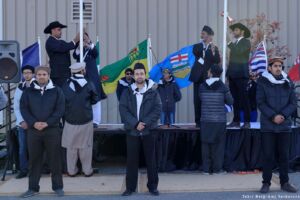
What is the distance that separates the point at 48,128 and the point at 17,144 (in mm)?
2129

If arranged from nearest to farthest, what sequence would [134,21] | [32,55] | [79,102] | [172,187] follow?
[172,187]
[79,102]
[32,55]
[134,21]

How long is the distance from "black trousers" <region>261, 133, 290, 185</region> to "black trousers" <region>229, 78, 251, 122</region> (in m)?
1.79

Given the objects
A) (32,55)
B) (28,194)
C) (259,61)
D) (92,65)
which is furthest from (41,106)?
(259,61)

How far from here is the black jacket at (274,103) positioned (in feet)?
26.7

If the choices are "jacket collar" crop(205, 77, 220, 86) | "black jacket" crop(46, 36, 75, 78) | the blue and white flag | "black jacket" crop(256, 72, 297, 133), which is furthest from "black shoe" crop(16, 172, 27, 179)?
the blue and white flag

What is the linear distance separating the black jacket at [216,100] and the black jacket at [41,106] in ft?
8.44

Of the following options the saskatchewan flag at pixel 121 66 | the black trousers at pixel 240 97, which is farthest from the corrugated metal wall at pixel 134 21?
the black trousers at pixel 240 97

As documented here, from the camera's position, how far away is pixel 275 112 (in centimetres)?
815

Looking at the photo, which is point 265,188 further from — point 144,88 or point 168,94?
point 168,94

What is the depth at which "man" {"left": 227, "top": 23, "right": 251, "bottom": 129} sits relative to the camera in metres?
9.98

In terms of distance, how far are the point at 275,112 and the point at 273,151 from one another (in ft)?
1.88

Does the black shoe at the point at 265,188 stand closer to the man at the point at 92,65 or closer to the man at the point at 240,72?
the man at the point at 240,72

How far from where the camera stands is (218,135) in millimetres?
9547

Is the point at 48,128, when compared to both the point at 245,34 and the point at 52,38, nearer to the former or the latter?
the point at 52,38
